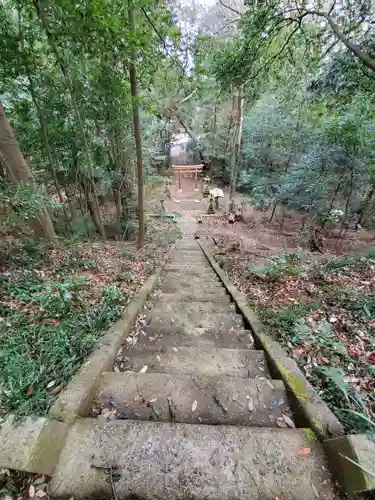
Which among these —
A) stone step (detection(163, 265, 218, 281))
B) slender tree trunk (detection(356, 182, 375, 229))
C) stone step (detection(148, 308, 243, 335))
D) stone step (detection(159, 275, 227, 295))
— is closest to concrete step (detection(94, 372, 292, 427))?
stone step (detection(148, 308, 243, 335))

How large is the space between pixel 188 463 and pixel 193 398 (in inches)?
16.4

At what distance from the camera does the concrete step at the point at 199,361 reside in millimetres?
1920

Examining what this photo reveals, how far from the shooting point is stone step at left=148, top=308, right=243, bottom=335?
258 cm

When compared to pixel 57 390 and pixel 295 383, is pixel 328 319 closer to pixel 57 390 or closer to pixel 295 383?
pixel 295 383

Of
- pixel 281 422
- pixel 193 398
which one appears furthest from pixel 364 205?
pixel 193 398

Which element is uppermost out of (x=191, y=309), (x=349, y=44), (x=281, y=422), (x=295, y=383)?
(x=349, y=44)

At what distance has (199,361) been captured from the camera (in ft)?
6.58

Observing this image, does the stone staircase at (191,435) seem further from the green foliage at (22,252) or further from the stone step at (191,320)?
the green foliage at (22,252)

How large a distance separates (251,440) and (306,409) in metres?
0.42

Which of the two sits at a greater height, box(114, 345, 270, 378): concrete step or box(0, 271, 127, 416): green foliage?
box(0, 271, 127, 416): green foliage

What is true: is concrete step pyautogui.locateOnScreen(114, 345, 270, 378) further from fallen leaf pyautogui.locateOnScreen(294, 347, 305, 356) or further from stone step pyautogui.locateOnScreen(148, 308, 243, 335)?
stone step pyautogui.locateOnScreen(148, 308, 243, 335)

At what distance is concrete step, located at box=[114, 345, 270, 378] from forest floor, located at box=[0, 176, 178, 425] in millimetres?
435

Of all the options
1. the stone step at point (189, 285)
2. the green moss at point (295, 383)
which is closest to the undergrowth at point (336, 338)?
the green moss at point (295, 383)

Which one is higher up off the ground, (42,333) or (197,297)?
(42,333)
